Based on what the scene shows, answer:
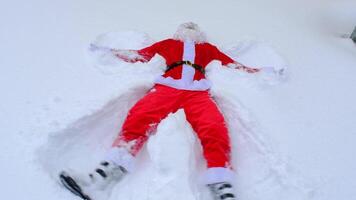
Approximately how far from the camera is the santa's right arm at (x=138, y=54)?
243cm

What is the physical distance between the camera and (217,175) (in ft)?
5.70

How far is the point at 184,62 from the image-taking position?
7.72ft

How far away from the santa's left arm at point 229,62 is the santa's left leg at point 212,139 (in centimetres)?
37

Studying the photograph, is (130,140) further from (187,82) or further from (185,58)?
(185,58)

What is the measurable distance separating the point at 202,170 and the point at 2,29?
1628 mm

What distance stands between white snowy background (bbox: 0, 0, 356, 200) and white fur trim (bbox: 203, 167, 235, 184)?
0.20 feet

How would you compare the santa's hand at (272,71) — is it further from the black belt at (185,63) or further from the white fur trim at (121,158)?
the white fur trim at (121,158)

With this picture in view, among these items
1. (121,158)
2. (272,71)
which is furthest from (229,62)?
(121,158)

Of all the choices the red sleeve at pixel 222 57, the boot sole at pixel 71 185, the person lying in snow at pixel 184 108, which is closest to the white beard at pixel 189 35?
the person lying in snow at pixel 184 108

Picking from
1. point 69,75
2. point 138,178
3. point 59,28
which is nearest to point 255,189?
point 138,178

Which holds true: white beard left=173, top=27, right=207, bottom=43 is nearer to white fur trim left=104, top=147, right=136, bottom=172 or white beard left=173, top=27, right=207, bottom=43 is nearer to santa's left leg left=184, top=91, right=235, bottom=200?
santa's left leg left=184, top=91, right=235, bottom=200

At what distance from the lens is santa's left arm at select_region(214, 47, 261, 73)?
8.02 feet

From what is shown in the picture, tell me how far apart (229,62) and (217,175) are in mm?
934

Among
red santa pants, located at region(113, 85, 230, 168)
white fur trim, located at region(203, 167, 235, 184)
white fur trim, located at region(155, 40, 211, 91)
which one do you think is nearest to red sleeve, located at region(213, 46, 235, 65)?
white fur trim, located at region(155, 40, 211, 91)
